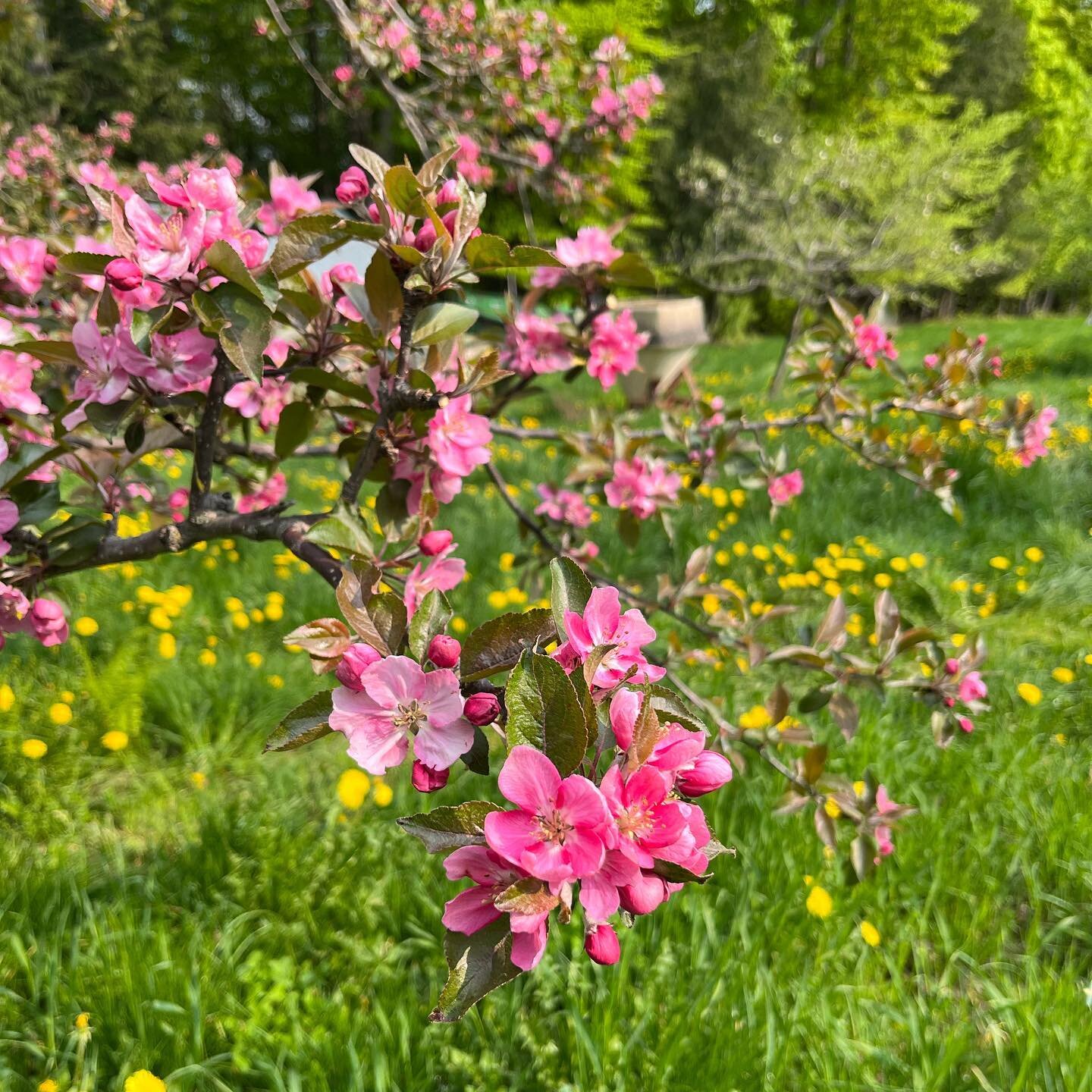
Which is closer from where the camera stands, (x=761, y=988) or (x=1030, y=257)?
(x=761, y=988)

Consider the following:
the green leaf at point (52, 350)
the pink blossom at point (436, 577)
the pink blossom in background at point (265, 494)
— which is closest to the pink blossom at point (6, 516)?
the green leaf at point (52, 350)

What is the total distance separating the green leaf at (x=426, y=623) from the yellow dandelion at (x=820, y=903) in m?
1.08

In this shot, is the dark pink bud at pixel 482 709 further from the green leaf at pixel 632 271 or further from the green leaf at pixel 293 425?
the green leaf at pixel 632 271

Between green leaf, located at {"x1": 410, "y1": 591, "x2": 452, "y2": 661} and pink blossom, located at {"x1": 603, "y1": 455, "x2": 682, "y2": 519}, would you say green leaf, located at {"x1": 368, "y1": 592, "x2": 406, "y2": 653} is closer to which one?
green leaf, located at {"x1": 410, "y1": 591, "x2": 452, "y2": 661}

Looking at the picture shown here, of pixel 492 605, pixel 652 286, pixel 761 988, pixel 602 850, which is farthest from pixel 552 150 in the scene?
pixel 602 850

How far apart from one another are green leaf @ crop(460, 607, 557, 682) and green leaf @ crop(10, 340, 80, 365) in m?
0.48

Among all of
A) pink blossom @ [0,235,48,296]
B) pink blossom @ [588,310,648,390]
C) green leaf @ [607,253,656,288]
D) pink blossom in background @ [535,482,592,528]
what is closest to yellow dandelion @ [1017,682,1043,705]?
pink blossom in background @ [535,482,592,528]

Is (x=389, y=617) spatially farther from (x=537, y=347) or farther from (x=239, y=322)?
Answer: (x=537, y=347)

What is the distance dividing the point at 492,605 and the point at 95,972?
4.52 feet

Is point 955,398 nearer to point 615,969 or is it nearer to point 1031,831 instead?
point 1031,831

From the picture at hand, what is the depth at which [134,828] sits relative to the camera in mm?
1621

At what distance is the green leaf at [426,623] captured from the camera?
504 millimetres

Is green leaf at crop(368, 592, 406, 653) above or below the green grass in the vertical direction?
above

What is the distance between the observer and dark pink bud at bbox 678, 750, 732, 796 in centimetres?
47
